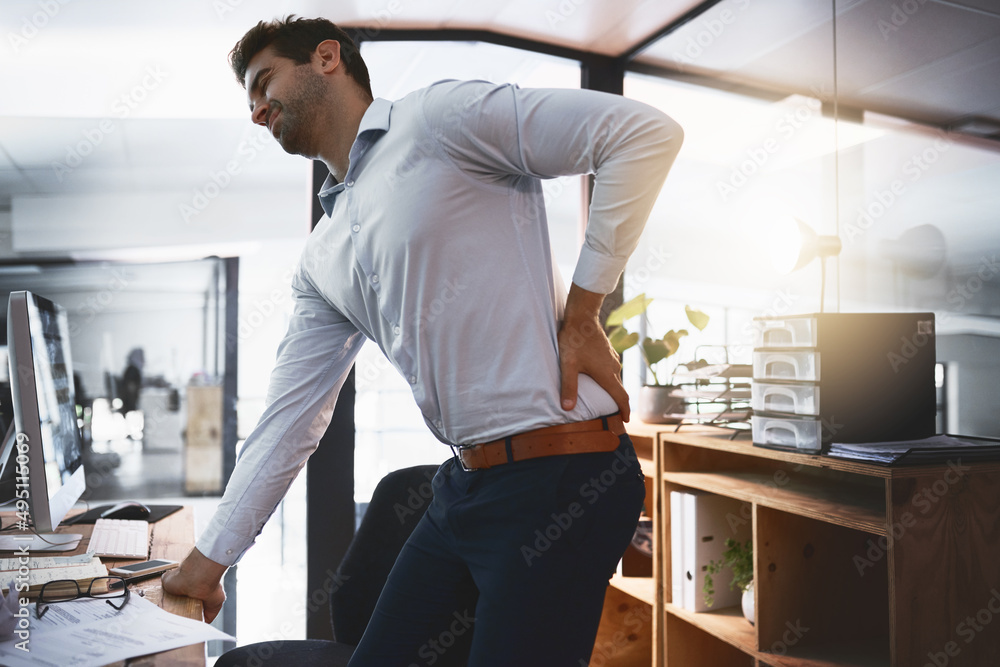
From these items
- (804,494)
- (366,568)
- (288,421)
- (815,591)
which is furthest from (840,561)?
(288,421)

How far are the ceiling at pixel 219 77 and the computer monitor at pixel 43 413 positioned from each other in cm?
143

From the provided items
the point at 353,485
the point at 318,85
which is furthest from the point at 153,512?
the point at 318,85

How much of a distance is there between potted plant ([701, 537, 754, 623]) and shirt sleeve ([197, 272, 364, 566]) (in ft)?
4.13

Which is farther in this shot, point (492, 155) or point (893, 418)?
point (893, 418)

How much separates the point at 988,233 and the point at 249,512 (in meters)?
1.78

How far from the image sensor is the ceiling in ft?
7.06

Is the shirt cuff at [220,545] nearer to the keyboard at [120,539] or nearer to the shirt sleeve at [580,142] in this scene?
the keyboard at [120,539]

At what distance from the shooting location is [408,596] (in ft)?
3.81

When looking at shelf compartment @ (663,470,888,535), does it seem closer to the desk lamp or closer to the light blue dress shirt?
the desk lamp

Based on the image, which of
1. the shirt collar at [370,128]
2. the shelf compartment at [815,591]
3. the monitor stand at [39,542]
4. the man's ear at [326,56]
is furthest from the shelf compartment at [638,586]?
the man's ear at [326,56]

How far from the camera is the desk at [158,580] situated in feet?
2.85

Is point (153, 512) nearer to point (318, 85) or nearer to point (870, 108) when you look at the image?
point (318, 85)

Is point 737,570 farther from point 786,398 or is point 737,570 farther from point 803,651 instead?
point 786,398

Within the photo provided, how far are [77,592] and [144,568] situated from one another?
0.63 feet
